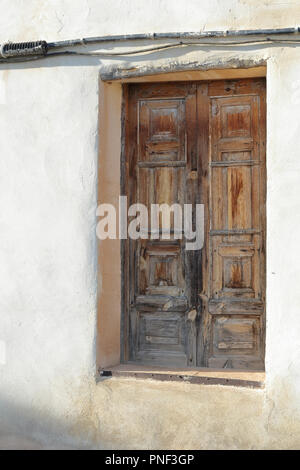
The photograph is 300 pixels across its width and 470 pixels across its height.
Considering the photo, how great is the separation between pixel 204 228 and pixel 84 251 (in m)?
0.90

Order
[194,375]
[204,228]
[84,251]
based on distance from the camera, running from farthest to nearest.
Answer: [204,228]
[84,251]
[194,375]

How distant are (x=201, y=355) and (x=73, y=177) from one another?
1612mm

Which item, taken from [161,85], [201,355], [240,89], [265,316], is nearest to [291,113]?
[240,89]

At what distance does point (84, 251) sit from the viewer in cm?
438

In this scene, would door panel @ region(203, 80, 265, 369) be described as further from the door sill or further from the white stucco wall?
the white stucco wall

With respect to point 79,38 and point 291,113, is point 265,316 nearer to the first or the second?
point 291,113

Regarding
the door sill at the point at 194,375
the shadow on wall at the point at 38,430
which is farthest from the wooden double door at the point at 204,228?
the shadow on wall at the point at 38,430

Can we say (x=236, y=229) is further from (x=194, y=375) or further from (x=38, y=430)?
(x=38, y=430)

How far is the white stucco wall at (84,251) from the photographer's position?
402 cm

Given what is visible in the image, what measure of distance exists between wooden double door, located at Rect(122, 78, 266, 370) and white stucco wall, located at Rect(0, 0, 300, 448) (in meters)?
0.36

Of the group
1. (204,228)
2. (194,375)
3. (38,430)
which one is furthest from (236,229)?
(38,430)

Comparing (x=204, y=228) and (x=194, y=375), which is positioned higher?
(x=204, y=228)

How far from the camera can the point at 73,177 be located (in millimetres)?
4414
